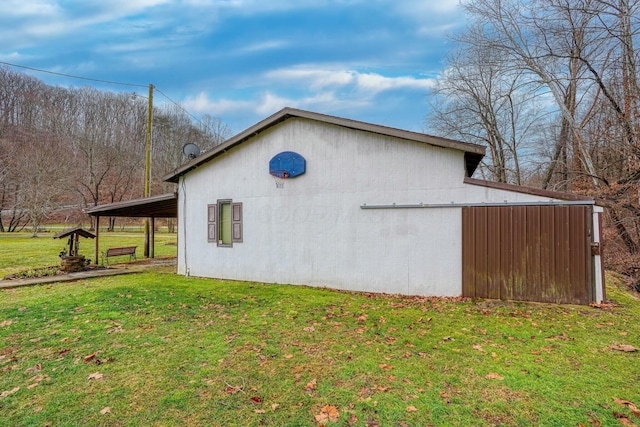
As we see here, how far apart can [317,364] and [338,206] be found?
4914mm

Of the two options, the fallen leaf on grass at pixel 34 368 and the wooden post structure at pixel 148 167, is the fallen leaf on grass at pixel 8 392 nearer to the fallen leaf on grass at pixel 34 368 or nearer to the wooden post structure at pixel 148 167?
the fallen leaf on grass at pixel 34 368

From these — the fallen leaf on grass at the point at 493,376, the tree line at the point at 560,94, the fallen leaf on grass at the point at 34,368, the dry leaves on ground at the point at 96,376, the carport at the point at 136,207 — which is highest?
the tree line at the point at 560,94

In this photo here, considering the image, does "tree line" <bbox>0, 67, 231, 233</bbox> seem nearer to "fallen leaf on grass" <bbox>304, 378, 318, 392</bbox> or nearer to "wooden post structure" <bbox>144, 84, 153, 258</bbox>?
"wooden post structure" <bbox>144, 84, 153, 258</bbox>

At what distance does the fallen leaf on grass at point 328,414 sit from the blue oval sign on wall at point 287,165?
6.42 meters

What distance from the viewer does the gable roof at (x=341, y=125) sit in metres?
6.99

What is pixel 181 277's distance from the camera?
33.1 ft

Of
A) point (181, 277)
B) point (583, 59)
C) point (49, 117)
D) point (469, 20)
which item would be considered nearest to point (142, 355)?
point (181, 277)

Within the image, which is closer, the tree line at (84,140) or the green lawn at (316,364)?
the green lawn at (316,364)

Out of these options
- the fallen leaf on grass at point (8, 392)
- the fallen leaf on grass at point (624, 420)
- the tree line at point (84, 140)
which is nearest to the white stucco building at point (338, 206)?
the fallen leaf on grass at point (624, 420)

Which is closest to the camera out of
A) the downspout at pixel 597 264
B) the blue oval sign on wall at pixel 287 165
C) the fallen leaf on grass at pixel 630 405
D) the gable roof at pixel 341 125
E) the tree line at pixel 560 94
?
the fallen leaf on grass at pixel 630 405

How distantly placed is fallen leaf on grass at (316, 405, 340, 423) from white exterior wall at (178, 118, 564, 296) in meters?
5.02

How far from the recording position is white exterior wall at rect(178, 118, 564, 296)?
731cm

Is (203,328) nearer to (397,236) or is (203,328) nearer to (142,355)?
(142,355)

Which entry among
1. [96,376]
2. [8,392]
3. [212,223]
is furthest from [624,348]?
[212,223]
